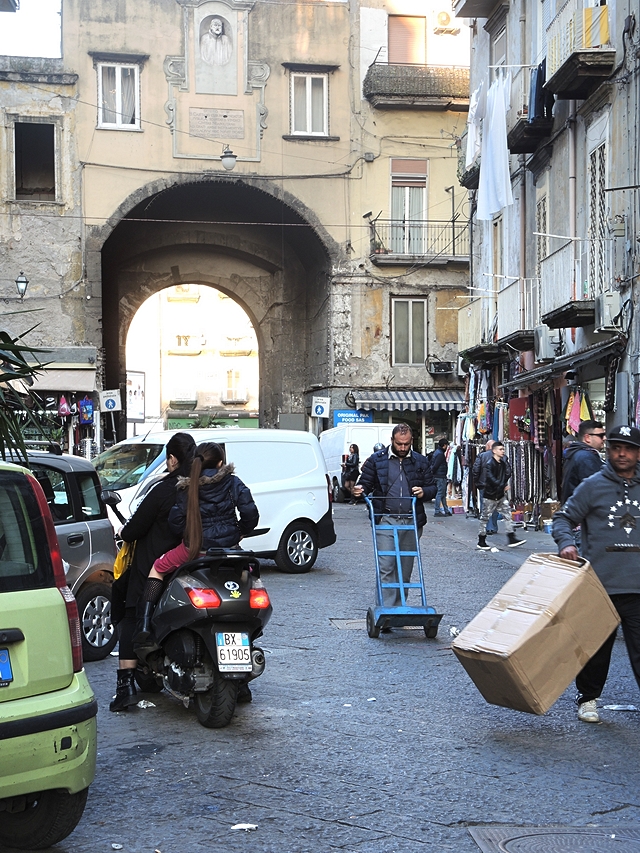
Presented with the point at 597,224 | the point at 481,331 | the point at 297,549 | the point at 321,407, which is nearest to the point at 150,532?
the point at 297,549

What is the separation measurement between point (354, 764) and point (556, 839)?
135 centimetres

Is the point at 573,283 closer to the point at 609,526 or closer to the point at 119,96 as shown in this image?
the point at 609,526

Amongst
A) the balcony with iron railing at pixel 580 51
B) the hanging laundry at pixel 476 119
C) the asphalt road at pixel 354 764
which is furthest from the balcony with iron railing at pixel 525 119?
the asphalt road at pixel 354 764

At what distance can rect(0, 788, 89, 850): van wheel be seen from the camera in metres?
4.27

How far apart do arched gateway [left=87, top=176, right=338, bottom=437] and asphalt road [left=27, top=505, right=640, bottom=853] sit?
28.4 metres

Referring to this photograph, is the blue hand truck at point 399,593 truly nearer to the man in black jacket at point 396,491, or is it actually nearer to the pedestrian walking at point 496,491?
the man in black jacket at point 396,491

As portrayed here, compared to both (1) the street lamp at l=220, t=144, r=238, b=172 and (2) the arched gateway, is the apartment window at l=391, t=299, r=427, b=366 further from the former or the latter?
(1) the street lamp at l=220, t=144, r=238, b=172

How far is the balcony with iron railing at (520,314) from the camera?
71.1 feet

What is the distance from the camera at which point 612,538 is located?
646cm

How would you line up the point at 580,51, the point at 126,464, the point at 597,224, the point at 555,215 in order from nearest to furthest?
the point at 126,464
the point at 580,51
the point at 597,224
the point at 555,215

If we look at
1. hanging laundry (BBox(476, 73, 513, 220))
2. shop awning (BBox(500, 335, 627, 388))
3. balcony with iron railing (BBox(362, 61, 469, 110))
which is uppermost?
balcony with iron railing (BBox(362, 61, 469, 110))

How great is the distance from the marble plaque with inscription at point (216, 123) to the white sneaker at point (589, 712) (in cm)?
3032

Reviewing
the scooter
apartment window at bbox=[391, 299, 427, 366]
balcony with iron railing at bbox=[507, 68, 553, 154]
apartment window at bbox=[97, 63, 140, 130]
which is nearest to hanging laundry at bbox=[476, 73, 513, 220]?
balcony with iron railing at bbox=[507, 68, 553, 154]

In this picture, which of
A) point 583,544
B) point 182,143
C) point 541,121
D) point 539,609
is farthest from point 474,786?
point 182,143
